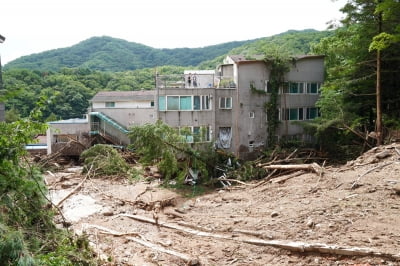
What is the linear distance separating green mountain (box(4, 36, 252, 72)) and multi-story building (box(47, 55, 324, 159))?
2307 inches

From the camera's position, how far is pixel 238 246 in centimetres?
937

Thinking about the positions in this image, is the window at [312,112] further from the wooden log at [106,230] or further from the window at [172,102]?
the wooden log at [106,230]

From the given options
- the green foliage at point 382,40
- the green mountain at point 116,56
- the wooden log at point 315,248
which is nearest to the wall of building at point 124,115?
the green foliage at point 382,40

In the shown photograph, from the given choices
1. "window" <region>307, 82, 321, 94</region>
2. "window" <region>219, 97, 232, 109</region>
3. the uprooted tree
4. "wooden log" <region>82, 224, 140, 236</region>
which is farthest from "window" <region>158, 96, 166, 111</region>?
"window" <region>307, 82, 321, 94</region>

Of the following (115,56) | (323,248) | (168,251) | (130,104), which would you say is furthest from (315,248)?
(115,56)

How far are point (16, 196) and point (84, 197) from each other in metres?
9.87

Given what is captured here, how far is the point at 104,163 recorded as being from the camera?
69.0 ft

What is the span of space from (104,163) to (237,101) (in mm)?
10701

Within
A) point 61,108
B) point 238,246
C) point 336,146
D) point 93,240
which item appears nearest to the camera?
point 238,246

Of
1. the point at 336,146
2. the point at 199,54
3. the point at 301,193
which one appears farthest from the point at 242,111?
the point at 199,54

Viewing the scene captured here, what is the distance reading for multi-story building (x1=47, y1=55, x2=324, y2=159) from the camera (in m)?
23.4

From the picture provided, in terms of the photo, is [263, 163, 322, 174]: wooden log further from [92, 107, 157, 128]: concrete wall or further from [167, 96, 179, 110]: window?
[92, 107, 157, 128]: concrete wall

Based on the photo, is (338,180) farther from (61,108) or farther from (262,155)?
(61,108)

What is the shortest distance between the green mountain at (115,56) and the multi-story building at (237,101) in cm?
5860
